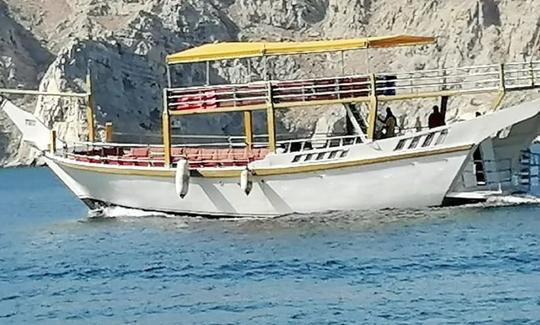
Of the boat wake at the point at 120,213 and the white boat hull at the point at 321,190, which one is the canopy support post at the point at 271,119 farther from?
the boat wake at the point at 120,213

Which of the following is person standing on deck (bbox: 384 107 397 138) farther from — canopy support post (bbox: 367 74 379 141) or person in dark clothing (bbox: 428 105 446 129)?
canopy support post (bbox: 367 74 379 141)

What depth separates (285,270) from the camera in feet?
128

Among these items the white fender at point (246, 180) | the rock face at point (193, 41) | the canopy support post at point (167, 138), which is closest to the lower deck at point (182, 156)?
the canopy support post at point (167, 138)

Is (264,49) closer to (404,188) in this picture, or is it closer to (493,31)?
(404,188)

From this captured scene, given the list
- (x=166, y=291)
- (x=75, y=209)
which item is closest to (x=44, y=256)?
(x=166, y=291)

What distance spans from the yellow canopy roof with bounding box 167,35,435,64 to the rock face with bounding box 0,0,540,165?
294 ft

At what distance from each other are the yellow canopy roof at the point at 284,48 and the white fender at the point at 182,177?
13.3ft

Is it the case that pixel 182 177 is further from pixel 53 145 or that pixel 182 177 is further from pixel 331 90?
pixel 53 145

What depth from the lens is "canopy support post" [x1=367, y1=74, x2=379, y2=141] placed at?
1953 inches

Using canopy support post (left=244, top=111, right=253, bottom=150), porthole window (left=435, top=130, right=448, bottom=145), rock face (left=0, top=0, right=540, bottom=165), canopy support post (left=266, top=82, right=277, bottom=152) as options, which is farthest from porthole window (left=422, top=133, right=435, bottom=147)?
rock face (left=0, top=0, right=540, bottom=165)

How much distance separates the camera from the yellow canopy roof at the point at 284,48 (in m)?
50.2

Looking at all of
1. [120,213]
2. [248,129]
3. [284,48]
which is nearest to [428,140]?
[284,48]

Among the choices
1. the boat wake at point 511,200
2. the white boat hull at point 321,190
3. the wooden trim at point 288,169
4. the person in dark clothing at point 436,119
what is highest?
the person in dark clothing at point 436,119

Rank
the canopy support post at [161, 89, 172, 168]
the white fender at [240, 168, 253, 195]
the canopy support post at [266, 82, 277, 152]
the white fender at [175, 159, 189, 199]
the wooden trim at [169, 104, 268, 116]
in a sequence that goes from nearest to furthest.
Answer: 1. the white fender at [240, 168, 253, 195]
2. the canopy support post at [266, 82, 277, 152]
3. the white fender at [175, 159, 189, 199]
4. the wooden trim at [169, 104, 268, 116]
5. the canopy support post at [161, 89, 172, 168]
